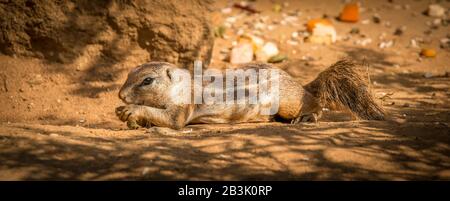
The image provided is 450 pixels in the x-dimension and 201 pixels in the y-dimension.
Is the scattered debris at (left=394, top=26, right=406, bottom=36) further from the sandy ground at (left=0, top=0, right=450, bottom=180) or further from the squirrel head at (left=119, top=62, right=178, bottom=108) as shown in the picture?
the squirrel head at (left=119, top=62, right=178, bottom=108)

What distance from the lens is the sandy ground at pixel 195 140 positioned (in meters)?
3.93

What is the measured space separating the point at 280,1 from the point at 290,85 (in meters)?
4.72

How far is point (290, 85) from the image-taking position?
19.3 feet

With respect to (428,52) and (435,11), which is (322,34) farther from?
(435,11)

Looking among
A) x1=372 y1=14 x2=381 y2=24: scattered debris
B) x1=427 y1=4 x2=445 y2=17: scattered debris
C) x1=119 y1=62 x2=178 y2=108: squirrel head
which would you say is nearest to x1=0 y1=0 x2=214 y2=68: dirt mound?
x1=119 y1=62 x2=178 y2=108: squirrel head

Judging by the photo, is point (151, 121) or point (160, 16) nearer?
point (151, 121)

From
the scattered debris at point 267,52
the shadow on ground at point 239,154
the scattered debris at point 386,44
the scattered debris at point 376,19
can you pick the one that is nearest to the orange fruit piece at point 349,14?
the scattered debris at point 376,19

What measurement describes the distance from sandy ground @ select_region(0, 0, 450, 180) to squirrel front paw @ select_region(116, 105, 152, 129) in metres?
0.13

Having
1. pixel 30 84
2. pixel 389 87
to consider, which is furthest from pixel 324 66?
pixel 30 84

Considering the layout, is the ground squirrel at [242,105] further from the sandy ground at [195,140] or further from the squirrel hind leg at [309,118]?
the sandy ground at [195,140]

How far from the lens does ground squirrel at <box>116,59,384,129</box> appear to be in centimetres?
546

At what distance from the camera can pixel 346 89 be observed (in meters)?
5.76

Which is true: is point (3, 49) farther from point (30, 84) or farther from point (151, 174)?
point (151, 174)
